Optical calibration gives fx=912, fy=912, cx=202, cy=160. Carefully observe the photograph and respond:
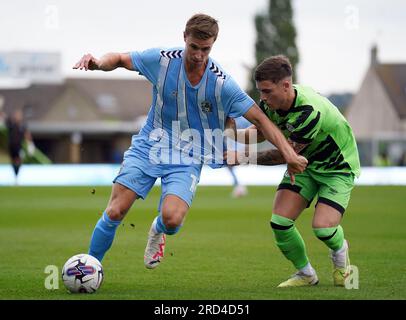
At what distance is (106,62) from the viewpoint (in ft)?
27.0

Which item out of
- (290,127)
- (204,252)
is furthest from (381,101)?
(290,127)

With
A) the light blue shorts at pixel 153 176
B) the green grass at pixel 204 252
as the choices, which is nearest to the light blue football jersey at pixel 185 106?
the light blue shorts at pixel 153 176

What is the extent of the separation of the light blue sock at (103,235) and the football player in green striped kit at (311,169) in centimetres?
154

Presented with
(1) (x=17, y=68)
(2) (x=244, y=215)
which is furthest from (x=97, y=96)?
(2) (x=244, y=215)

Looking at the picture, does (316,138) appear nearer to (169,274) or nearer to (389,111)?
(169,274)

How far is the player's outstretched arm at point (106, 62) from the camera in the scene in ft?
26.0

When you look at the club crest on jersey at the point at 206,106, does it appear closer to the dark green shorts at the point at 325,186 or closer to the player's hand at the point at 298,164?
the player's hand at the point at 298,164

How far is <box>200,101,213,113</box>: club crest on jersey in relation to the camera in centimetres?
848

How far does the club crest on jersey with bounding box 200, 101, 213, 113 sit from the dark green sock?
47.3 inches

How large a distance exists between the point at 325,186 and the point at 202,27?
6.73 feet

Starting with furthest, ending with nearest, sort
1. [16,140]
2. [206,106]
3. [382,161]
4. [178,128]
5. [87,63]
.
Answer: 1. [382,161]
2. [16,140]
3. [178,128]
4. [206,106]
5. [87,63]

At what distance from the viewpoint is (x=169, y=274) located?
9.70 metres

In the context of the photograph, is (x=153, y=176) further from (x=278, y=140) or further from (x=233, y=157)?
(x=278, y=140)
